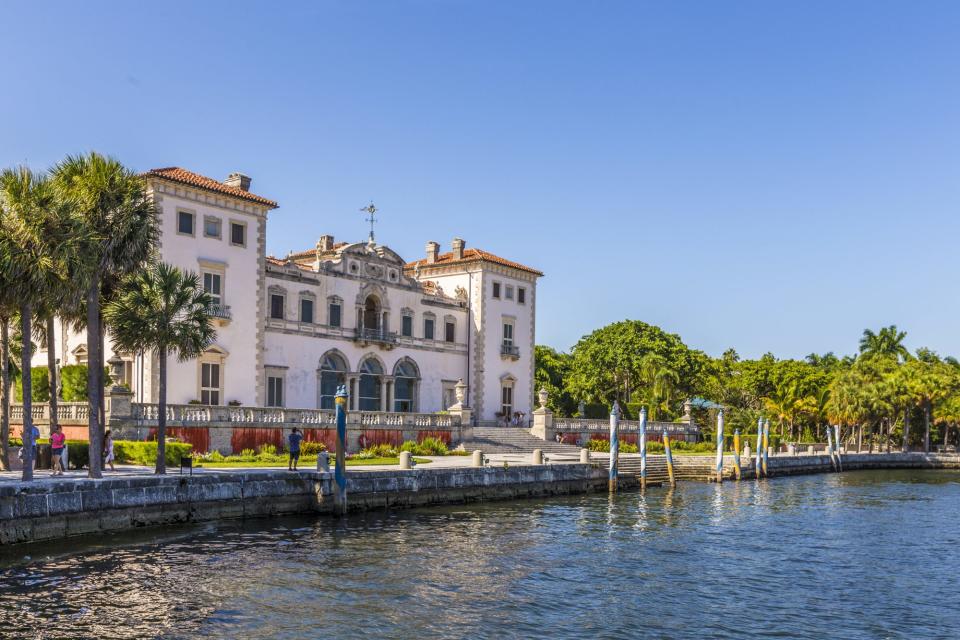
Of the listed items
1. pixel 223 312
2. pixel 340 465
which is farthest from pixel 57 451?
pixel 223 312

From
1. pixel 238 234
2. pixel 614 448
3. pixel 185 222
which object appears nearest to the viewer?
pixel 614 448

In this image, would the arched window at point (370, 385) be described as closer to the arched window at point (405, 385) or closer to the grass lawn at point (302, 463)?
the arched window at point (405, 385)

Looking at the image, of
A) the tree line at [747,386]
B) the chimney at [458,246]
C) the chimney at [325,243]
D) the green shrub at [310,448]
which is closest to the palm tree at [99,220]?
the green shrub at [310,448]

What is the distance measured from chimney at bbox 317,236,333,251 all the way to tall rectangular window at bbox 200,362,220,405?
13.4m

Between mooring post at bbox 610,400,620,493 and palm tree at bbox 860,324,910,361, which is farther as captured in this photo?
palm tree at bbox 860,324,910,361

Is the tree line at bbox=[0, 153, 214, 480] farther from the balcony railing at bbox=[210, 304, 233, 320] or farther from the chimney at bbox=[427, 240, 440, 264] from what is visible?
the chimney at bbox=[427, 240, 440, 264]

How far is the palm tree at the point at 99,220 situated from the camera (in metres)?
27.4

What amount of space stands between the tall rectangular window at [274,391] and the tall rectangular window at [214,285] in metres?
5.60

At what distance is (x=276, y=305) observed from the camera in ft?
166

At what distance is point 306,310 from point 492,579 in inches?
1286

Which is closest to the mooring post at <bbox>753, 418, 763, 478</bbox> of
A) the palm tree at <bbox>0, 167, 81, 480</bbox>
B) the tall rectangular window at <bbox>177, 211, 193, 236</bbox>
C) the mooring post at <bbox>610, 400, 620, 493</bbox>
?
the mooring post at <bbox>610, 400, 620, 493</bbox>

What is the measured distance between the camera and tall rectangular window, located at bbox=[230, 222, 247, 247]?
156 feet

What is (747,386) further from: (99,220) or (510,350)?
(99,220)

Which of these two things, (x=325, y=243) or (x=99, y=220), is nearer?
(x=99, y=220)
